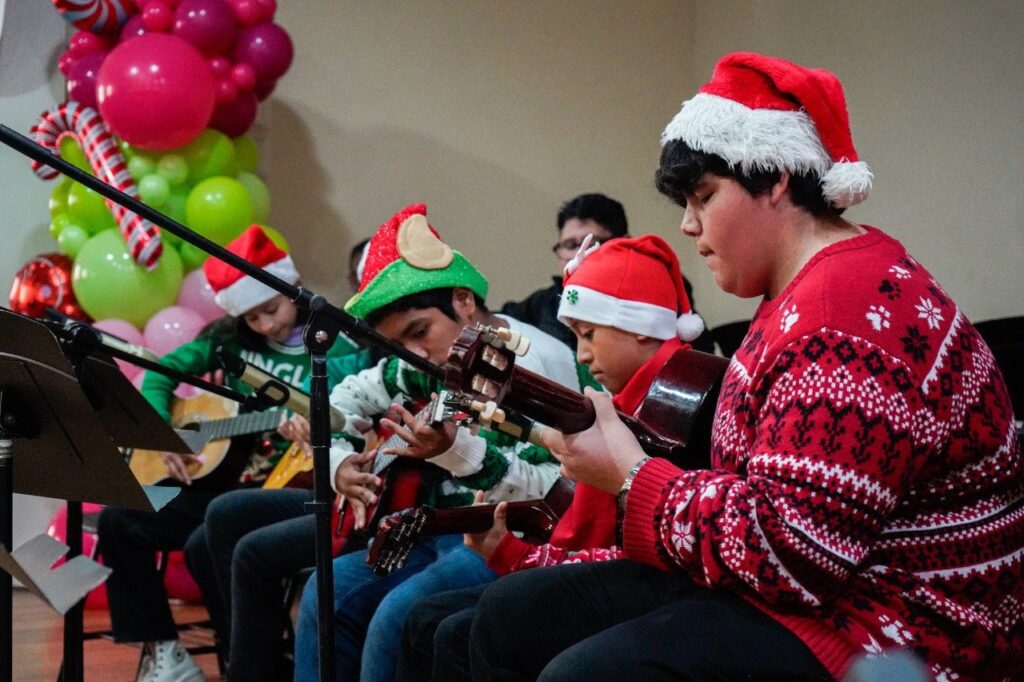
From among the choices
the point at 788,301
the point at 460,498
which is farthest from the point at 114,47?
the point at 788,301

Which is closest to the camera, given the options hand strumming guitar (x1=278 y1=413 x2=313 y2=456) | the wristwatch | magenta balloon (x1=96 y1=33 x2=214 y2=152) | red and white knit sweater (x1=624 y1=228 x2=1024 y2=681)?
red and white knit sweater (x1=624 y1=228 x2=1024 y2=681)

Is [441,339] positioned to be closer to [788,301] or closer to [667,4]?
[788,301]

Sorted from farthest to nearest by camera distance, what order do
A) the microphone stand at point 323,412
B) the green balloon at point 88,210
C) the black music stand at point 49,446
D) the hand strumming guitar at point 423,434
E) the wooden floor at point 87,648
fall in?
the green balloon at point 88,210
the wooden floor at point 87,648
the hand strumming guitar at point 423,434
the microphone stand at point 323,412
the black music stand at point 49,446

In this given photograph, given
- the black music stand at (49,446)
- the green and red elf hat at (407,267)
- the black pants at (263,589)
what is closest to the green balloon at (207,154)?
the green and red elf hat at (407,267)

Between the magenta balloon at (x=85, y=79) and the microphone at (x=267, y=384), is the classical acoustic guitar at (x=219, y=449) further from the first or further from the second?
the magenta balloon at (x=85, y=79)

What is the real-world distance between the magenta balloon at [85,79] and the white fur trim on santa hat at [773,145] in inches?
113

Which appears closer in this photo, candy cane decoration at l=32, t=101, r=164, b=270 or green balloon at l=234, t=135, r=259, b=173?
candy cane decoration at l=32, t=101, r=164, b=270

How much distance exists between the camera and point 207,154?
3715 millimetres

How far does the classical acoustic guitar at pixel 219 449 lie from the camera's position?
3037 millimetres

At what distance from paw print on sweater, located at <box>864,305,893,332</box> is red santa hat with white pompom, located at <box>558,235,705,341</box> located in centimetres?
84

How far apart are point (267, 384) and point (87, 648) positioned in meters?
1.64

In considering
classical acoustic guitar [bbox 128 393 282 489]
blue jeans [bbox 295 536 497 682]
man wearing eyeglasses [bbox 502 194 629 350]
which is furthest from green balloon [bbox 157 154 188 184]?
blue jeans [bbox 295 536 497 682]

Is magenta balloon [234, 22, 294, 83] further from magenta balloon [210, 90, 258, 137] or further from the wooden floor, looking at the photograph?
the wooden floor

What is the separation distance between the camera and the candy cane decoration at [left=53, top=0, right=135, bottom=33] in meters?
3.54
